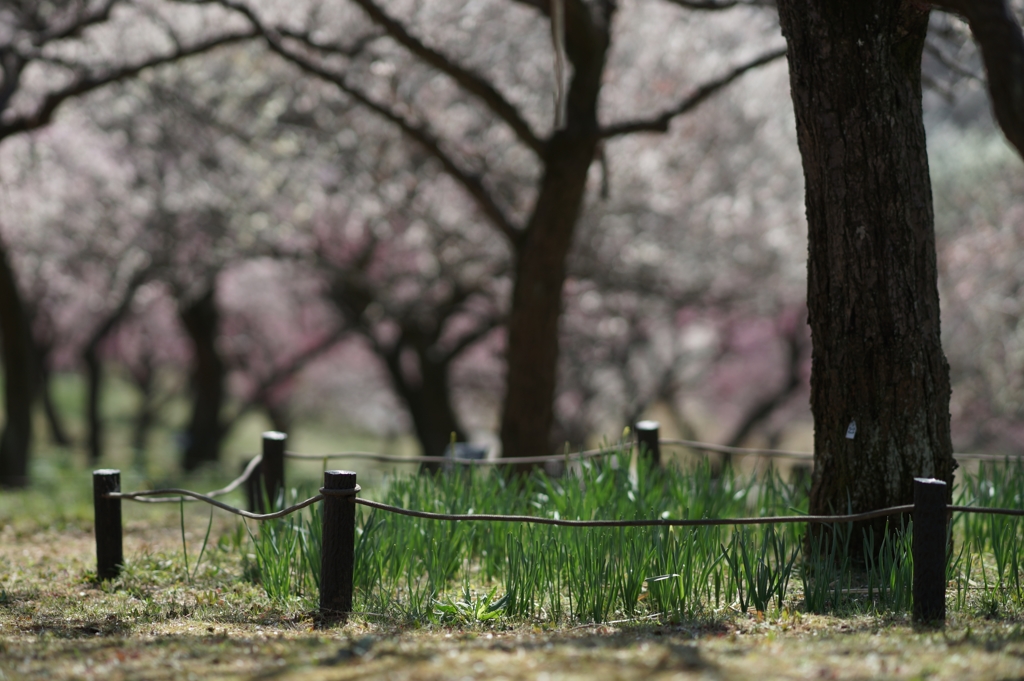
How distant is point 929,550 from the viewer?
3711 mm

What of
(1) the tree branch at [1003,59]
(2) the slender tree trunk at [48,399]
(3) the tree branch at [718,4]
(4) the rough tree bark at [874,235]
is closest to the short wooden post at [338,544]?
(4) the rough tree bark at [874,235]

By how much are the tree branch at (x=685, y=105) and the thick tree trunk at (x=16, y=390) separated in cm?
694

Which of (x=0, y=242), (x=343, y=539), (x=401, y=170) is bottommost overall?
(x=343, y=539)

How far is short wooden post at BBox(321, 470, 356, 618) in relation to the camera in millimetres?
4102

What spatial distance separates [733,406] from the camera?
21.7 meters

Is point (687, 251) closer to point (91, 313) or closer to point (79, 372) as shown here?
point (91, 313)

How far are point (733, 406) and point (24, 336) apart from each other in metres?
15.6

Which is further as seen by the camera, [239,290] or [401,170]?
[239,290]

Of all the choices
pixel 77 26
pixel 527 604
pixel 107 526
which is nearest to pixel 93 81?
pixel 77 26

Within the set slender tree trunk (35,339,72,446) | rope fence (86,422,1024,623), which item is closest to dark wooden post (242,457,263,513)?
rope fence (86,422,1024,623)

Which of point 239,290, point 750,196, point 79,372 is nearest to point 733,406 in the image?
point 750,196

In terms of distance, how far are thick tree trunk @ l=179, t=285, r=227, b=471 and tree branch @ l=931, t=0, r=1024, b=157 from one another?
12.4 metres

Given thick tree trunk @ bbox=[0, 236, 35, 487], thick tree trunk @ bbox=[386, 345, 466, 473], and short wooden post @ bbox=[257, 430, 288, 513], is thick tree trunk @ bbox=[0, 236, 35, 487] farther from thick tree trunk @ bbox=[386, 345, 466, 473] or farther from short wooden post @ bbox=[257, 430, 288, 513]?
short wooden post @ bbox=[257, 430, 288, 513]

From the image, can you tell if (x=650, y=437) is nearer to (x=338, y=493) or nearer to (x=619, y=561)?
(x=619, y=561)
